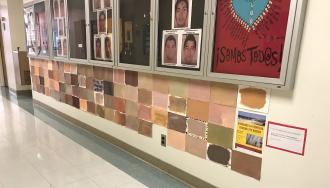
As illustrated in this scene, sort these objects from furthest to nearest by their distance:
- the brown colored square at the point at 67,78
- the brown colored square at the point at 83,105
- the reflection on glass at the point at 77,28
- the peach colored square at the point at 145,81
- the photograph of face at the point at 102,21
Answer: the brown colored square at the point at 67,78 < the brown colored square at the point at 83,105 < the reflection on glass at the point at 77,28 < the photograph of face at the point at 102,21 < the peach colored square at the point at 145,81

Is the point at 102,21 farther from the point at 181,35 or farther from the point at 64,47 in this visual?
the point at 181,35

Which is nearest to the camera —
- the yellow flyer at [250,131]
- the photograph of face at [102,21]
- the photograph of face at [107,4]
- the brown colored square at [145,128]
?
the yellow flyer at [250,131]

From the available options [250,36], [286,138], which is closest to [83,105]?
[250,36]

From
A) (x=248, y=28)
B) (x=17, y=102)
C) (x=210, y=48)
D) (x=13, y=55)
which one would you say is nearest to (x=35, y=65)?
(x=17, y=102)

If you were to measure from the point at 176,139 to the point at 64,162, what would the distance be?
129 cm

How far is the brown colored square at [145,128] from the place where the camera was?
2.55 m

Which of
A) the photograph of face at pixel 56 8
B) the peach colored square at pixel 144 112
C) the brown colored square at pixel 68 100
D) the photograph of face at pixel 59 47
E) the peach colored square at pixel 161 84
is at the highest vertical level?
the photograph of face at pixel 56 8

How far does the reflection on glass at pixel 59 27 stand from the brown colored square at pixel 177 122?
220 centimetres

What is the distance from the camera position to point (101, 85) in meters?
3.14

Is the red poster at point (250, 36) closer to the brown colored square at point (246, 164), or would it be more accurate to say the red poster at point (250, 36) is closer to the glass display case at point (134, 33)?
the brown colored square at point (246, 164)

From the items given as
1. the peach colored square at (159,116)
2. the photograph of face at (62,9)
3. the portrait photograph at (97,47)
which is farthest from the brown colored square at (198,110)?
the photograph of face at (62,9)

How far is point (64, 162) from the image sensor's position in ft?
8.37

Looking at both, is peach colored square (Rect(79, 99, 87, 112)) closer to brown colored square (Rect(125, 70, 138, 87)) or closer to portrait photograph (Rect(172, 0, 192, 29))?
brown colored square (Rect(125, 70, 138, 87))

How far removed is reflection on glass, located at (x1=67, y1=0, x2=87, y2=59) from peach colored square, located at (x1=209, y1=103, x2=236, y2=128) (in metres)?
2.05
